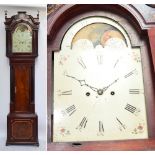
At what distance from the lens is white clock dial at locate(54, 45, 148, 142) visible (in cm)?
125

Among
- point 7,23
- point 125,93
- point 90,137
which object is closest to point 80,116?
point 90,137

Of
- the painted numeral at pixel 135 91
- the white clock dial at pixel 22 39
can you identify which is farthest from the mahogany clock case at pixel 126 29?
the white clock dial at pixel 22 39

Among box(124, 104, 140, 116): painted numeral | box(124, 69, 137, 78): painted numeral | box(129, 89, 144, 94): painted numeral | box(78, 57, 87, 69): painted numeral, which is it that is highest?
box(78, 57, 87, 69): painted numeral

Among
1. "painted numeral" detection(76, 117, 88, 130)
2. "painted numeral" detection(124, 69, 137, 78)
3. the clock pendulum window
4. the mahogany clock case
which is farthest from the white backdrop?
"painted numeral" detection(124, 69, 137, 78)

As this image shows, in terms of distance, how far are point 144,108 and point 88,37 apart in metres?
0.41

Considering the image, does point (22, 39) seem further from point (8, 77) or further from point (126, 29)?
point (126, 29)

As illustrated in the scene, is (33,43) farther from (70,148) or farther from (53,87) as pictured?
(70,148)

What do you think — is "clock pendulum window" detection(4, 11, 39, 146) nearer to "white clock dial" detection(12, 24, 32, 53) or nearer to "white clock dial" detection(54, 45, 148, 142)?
"white clock dial" detection(12, 24, 32, 53)

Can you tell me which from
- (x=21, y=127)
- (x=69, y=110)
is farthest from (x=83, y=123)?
(x=21, y=127)

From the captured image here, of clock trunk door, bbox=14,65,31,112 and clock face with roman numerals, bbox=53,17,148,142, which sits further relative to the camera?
clock trunk door, bbox=14,65,31,112

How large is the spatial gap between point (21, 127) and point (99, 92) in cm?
63

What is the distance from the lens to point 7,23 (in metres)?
1.67

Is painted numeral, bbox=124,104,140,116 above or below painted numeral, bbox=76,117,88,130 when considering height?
above
